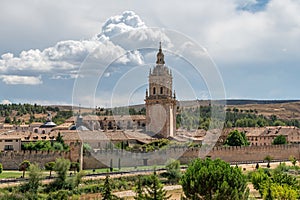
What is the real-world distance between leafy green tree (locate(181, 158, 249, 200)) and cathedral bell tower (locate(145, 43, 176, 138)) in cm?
3442

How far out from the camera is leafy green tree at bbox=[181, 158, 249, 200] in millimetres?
23875

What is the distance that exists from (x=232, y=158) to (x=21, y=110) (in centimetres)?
9274

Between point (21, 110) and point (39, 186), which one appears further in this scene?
point (21, 110)

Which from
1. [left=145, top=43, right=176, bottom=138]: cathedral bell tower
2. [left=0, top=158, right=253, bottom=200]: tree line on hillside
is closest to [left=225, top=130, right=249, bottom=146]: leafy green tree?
[left=145, top=43, right=176, bottom=138]: cathedral bell tower

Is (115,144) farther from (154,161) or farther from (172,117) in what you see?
(172,117)

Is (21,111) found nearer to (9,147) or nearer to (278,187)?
(9,147)

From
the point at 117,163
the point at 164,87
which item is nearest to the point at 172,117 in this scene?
the point at 164,87

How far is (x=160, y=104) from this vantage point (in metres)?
61.8

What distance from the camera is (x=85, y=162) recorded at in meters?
42.9

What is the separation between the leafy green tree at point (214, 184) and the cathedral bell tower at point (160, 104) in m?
34.4

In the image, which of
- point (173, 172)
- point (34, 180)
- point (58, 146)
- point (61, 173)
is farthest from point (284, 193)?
Result: point (58, 146)

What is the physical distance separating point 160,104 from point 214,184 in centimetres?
3779

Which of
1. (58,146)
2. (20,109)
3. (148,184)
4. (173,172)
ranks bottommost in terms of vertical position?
(148,184)

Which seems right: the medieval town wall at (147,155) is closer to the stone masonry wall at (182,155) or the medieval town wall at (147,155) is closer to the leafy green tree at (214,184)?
the stone masonry wall at (182,155)
